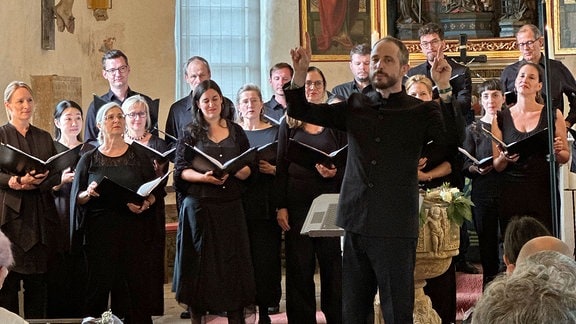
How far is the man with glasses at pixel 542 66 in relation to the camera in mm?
7004

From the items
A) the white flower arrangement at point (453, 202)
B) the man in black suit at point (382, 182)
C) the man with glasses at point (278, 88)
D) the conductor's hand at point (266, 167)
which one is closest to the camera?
the man in black suit at point (382, 182)

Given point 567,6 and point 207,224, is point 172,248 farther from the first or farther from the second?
point 567,6

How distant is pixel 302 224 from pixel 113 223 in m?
1.07

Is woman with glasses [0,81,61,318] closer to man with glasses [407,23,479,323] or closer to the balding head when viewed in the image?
man with glasses [407,23,479,323]

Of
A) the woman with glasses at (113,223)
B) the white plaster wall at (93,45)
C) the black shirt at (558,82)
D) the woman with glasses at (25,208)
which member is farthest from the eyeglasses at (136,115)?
the black shirt at (558,82)

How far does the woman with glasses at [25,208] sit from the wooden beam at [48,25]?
8.32 ft

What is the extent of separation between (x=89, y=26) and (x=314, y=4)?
8.07ft

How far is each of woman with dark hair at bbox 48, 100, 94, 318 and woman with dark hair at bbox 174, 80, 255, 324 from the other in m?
0.79

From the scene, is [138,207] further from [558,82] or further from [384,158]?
[558,82]

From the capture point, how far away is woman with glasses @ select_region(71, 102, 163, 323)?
19.2 feet

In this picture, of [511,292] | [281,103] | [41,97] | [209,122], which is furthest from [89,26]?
[511,292]

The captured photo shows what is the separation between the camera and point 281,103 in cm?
710

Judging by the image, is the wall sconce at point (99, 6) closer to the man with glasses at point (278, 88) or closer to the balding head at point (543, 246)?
the man with glasses at point (278, 88)

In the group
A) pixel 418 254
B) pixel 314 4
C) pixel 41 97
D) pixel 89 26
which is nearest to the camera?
pixel 418 254
